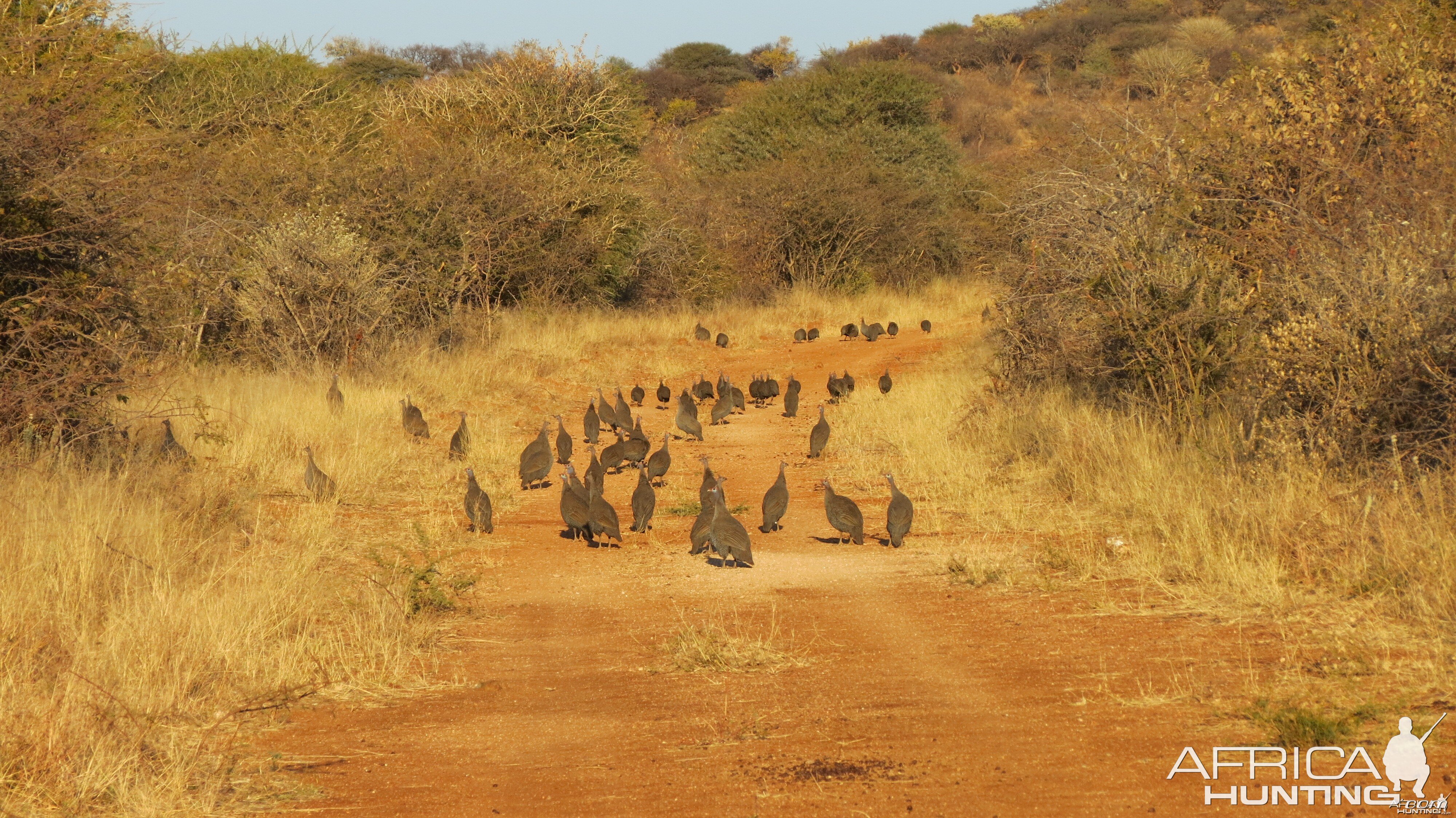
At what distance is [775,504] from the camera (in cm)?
950

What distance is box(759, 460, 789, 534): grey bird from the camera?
31.2 ft

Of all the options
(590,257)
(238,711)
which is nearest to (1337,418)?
(238,711)

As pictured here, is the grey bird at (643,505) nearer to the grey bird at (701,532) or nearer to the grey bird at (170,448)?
the grey bird at (701,532)

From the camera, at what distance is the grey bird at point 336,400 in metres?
13.4

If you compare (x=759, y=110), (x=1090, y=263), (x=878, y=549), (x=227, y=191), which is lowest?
(x=878, y=549)

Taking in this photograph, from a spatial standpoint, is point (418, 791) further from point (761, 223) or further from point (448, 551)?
point (761, 223)

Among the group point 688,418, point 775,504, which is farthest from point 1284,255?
point 688,418

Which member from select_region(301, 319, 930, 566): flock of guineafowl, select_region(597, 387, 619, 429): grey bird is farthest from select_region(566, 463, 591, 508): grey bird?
select_region(597, 387, 619, 429): grey bird

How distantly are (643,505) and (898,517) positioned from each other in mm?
1874

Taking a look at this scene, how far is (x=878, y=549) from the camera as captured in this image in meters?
8.99

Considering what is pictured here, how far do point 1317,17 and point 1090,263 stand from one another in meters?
25.3

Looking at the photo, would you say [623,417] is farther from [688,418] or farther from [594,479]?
[594,479]

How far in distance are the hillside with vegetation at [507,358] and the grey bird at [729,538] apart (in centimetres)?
134

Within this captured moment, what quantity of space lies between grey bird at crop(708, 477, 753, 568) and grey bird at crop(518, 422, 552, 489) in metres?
3.34
